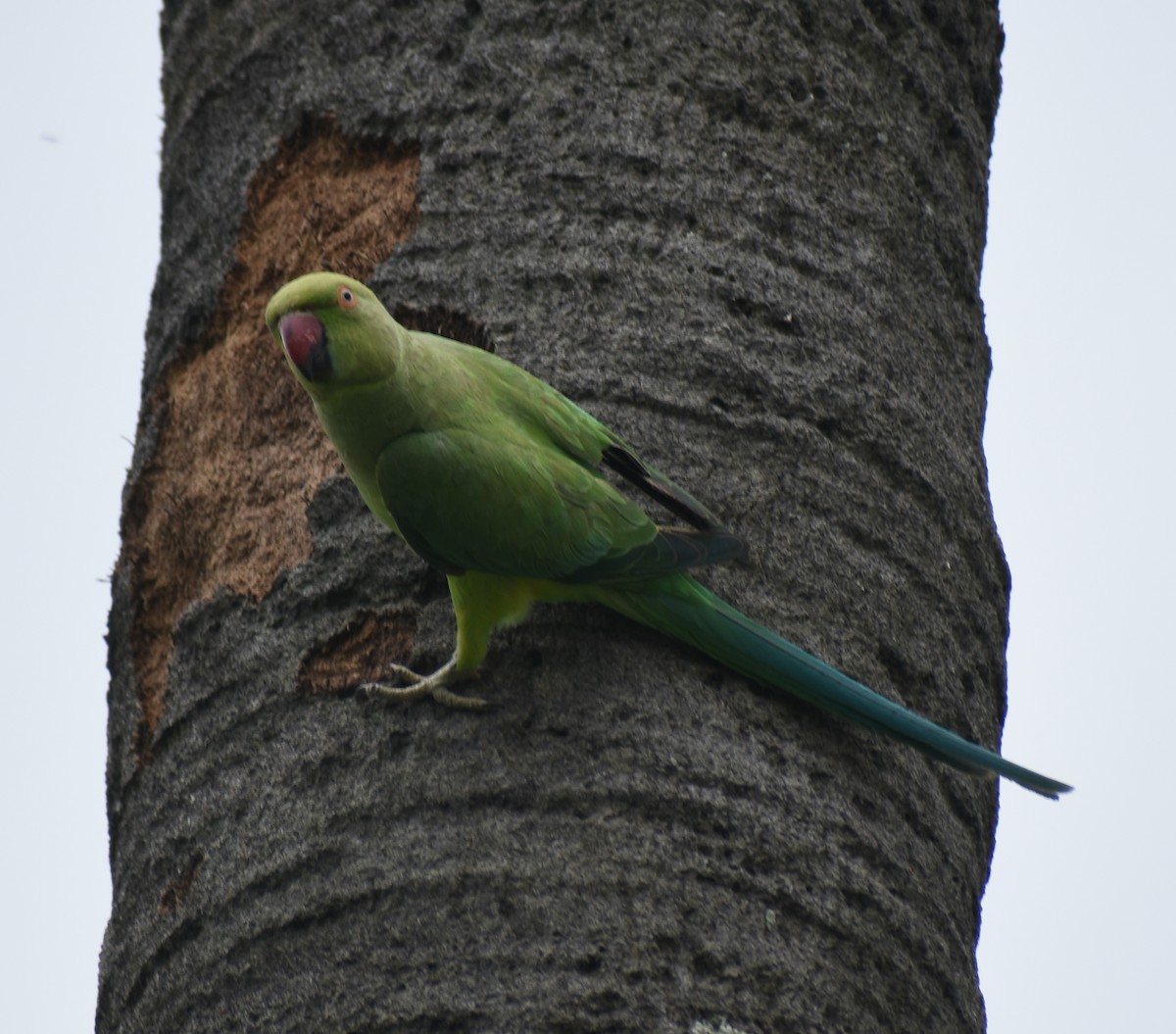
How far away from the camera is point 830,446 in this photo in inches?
85.3

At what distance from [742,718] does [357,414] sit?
0.79 meters

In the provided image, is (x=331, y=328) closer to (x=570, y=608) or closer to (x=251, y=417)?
(x=251, y=417)

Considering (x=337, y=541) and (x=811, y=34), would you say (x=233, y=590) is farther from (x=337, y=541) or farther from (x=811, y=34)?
(x=811, y=34)

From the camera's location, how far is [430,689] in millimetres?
1924

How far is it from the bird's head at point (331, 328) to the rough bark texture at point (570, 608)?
17 cm

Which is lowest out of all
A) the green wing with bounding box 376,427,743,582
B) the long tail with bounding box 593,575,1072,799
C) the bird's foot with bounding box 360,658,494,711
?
the bird's foot with bounding box 360,658,494,711

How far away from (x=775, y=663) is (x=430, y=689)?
49 cm

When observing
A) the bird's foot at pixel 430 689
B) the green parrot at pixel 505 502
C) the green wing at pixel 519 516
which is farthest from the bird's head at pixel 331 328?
the bird's foot at pixel 430 689

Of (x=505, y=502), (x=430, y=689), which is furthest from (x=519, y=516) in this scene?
(x=430, y=689)

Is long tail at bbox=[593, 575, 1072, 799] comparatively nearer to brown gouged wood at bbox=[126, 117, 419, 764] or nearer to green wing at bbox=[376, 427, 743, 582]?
green wing at bbox=[376, 427, 743, 582]

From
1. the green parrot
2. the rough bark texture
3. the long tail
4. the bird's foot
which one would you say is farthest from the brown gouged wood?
the long tail

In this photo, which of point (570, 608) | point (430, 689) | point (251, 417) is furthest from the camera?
point (251, 417)

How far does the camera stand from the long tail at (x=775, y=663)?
195cm

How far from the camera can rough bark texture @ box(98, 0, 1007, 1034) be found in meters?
1.77
